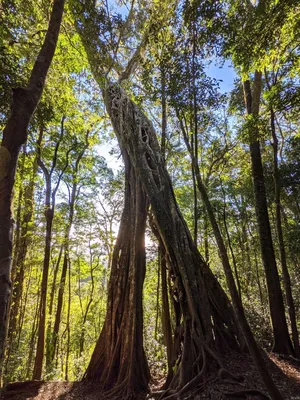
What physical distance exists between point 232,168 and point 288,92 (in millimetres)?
6697

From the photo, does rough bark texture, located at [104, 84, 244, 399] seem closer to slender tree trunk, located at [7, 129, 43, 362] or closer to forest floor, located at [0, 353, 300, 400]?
forest floor, located at [0, 353, 300, 400]

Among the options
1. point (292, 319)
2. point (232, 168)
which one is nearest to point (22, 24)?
point (292, 319)

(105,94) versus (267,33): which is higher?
(105,94)

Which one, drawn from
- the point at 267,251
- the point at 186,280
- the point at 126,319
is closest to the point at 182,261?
the point at 186,280

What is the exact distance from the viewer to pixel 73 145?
7.46 m

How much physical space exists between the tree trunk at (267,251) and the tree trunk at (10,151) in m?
3.69

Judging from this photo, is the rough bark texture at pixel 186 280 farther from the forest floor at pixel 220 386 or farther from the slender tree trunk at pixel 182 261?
the forest floor at pixel 220 386

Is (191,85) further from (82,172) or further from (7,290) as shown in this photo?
(82,172)

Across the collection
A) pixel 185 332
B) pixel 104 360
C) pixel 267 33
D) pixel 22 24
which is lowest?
pixel 104 360

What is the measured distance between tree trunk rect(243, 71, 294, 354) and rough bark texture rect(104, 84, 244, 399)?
1575 millimetres

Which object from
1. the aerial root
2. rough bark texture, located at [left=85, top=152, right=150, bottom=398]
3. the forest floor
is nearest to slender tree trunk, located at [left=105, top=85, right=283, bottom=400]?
the forest floor

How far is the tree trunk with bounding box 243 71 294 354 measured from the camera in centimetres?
465

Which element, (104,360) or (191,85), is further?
(104,360)

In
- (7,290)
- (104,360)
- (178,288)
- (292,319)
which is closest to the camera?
(7,290)
